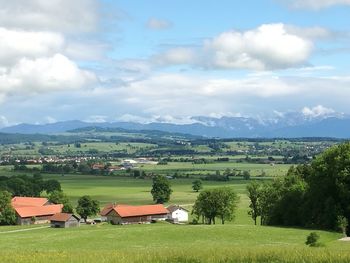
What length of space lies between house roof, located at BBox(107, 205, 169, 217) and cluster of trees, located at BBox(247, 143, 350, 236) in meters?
35.4

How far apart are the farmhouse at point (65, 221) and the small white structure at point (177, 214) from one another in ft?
64.1

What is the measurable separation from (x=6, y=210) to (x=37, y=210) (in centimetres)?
937

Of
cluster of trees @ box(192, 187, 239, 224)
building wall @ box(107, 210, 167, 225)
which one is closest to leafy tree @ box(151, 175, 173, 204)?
building wall @ box(107, 210, 167, 225)

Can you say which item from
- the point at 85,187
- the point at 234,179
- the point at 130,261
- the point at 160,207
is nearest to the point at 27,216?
the point at 160,207

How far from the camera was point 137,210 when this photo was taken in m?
109

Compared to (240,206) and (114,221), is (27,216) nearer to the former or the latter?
(114,221)

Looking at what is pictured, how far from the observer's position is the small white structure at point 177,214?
111m

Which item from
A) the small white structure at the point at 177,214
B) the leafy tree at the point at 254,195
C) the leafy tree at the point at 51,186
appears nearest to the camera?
the leafy tree at the point at 254,195

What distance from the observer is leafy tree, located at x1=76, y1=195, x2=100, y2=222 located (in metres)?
108

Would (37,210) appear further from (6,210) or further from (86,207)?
(86,207)

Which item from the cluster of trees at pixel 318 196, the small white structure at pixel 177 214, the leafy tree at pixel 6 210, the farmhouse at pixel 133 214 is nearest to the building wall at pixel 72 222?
the farmhouse at pixel 133 214

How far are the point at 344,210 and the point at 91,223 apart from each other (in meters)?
59.7

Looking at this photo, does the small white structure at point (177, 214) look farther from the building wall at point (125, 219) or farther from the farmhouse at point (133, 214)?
the building wall at point (125, 219)

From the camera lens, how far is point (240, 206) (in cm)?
12525
